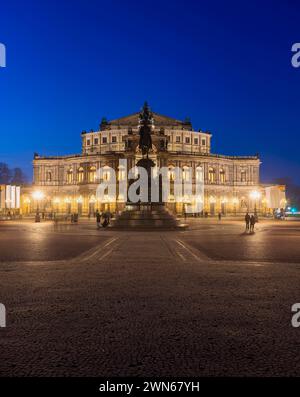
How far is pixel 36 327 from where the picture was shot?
22.5 ft

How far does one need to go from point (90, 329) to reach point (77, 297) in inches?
99.1

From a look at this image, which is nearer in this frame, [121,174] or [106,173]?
[121,174]

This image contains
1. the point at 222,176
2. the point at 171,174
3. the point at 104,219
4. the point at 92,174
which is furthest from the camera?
the point at 222,176

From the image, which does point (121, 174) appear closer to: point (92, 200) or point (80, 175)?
point (92, 200)

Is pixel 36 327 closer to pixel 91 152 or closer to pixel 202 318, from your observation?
pixel 202 318

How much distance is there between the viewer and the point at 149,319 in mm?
7320

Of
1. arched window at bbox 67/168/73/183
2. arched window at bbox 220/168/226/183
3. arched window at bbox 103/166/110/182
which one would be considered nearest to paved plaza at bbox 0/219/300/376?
arched window at bbox 103/166/110/182

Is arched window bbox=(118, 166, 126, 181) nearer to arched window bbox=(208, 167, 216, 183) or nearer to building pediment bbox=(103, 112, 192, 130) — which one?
building pediment bbox=(103, 112, 192, 130)

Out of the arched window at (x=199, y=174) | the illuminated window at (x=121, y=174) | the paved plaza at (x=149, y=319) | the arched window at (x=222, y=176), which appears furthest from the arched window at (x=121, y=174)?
the paved plaza at (x=149, y=319)

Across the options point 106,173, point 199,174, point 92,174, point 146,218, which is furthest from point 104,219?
point 92,174

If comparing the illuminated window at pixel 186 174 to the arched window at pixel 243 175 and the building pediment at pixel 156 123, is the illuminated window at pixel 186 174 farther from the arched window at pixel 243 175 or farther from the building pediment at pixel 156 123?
the arched window at pixel 243 175

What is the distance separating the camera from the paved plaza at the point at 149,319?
526cm

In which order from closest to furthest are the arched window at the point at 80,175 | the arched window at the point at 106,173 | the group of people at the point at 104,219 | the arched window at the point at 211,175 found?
1. the group of people at the point at 104,219
2. the arched window at the point at 106,173
3. the arched window at the point at 211,175
4. the arched window at the point at 80,175

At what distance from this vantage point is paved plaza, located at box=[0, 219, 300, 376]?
5.26 metres
